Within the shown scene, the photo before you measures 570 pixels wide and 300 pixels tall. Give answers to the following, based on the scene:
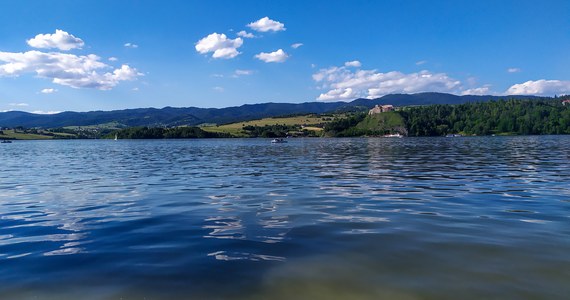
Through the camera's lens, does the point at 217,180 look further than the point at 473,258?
Yes

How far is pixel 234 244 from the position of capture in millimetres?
12133

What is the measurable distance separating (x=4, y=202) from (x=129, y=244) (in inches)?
547

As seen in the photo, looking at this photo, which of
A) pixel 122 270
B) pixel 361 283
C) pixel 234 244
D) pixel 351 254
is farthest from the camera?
pixel 234 244

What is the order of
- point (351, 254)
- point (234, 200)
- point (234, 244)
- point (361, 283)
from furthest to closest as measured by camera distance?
point (234, 200)
point (234, 244)
point (351, 254)
point (361, 283)

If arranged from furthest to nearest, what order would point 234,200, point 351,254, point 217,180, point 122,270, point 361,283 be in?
point 217,180 < point 234,200 < point 351,254 < point 122,270 < point 361,283

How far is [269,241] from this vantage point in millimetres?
12430

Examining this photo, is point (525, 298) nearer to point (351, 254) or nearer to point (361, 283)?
point (361, 283)

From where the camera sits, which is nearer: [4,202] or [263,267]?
[263,267]

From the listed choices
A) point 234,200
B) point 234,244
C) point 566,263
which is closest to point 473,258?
point 566,263

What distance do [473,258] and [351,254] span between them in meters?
3.17

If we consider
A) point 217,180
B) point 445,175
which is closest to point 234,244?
point 217,180

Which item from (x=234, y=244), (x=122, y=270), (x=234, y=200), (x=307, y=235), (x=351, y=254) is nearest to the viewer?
(x=122, y=270)

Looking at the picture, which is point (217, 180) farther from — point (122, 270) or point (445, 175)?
point (122, 270)

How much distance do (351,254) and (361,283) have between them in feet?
6.89
